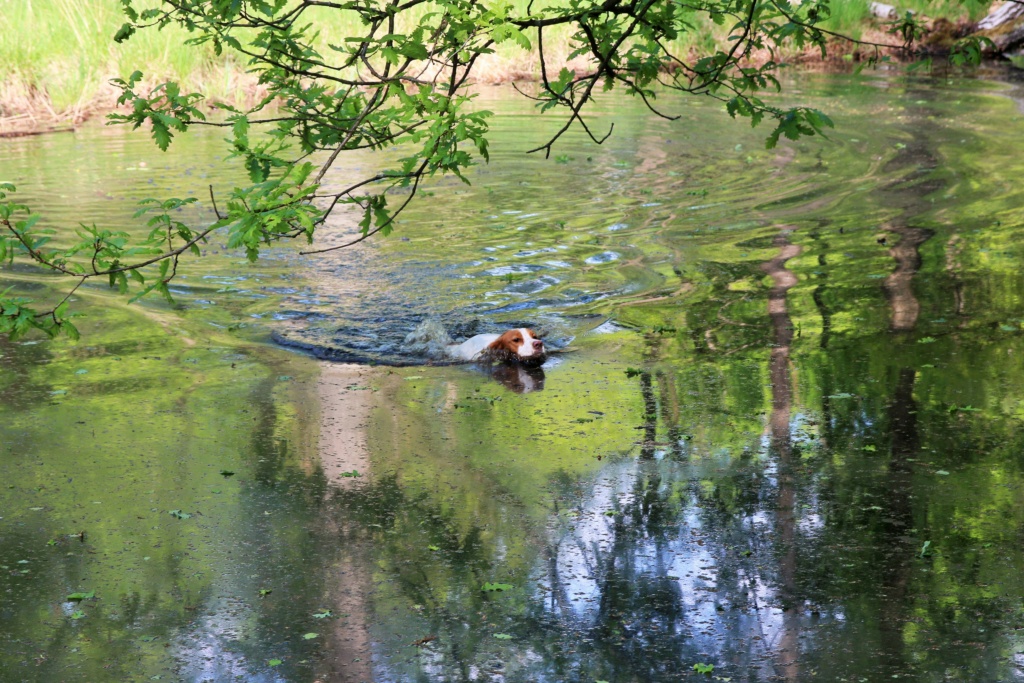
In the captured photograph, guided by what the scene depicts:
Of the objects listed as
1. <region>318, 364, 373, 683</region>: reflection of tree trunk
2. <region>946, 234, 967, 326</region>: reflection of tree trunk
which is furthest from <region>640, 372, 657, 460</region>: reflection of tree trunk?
<region>946, 234, 967, 326</region>: reflection of tree trunk

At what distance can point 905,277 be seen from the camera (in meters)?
8.64

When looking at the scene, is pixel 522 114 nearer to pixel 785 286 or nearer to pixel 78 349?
pixel 785 286

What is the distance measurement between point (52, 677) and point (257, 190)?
6.13 ft

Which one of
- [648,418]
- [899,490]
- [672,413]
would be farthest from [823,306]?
[899,490]

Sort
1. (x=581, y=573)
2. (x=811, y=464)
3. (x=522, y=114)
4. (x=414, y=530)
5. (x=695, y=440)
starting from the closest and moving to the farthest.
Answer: (x=581, y=573) < (x=414, y=530) < (x=811, y=464) < (x=695, y=440) < (x=522, y=114)

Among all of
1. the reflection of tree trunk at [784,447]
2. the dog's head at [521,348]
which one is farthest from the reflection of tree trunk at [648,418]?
the dog's head at [521,348]

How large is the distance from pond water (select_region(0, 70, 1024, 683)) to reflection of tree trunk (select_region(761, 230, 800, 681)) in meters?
0.02

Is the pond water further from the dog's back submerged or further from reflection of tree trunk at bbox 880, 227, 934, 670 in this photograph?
the dog's back submerged

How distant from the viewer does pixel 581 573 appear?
14.5 ft

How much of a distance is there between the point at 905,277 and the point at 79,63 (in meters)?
17.1

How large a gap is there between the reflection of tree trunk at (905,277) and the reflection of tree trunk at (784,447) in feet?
2.43

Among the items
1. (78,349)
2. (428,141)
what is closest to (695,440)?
(428,141)

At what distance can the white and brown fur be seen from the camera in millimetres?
7156

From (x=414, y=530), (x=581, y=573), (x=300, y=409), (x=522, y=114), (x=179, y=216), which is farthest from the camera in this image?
(x=522, y=114)
